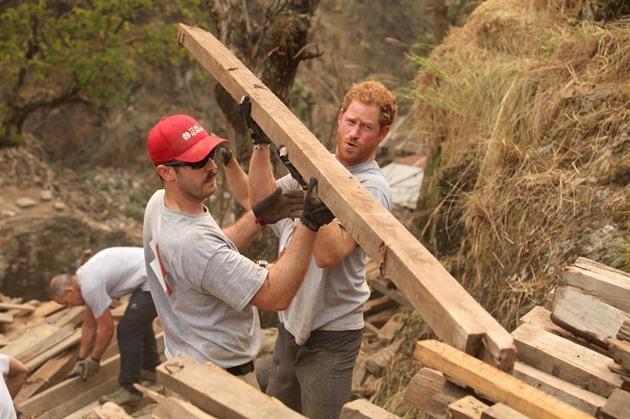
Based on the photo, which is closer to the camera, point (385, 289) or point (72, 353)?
point (72, 353)

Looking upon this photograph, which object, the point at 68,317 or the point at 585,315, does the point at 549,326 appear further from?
the point at 68,317

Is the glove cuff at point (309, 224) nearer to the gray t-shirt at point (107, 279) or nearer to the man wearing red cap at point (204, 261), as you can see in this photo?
the man wearing red cap at point (204, 261)

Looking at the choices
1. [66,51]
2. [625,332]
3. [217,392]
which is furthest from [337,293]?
[66,51]

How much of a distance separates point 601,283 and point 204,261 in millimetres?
1623

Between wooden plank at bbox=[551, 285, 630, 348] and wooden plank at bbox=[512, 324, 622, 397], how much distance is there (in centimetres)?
8

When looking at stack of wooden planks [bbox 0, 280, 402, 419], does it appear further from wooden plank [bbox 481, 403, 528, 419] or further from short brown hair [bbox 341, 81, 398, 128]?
wooden plank [bbox 481, 403, 528, 419]

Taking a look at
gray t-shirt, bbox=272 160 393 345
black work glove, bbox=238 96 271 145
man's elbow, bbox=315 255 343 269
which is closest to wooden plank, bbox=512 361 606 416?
man's elbow, bbox=315 255 343 269

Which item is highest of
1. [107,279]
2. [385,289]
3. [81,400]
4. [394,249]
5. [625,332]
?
[394,249]

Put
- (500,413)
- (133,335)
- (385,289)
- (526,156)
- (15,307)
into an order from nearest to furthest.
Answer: (500,413) < (526,156) < (133,335) < (15,307) < (385,289)

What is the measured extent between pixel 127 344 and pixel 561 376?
4.41 m

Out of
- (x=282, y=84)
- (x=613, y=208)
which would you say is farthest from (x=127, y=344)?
(x=613, y=208)

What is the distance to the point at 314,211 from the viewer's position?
9.78 ft

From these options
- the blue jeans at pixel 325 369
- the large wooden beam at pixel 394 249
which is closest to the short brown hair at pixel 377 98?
the large wooden beam at pixel 394 249

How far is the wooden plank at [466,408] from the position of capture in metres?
2.25
